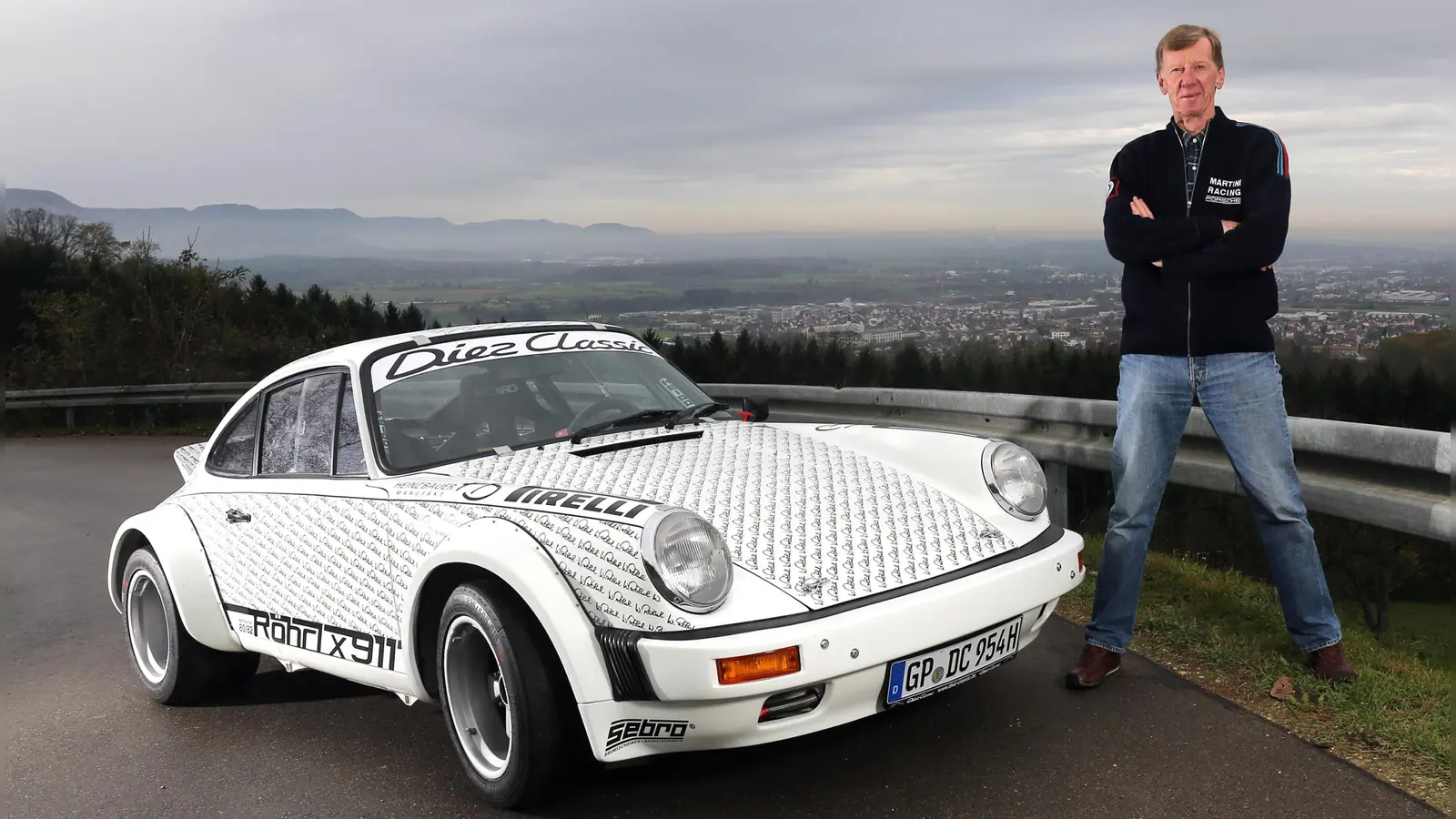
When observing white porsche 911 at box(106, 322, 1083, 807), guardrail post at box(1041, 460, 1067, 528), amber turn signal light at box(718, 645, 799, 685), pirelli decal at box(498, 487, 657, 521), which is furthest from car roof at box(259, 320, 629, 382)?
guardrail post at box(1041, 460, 1067, 528)

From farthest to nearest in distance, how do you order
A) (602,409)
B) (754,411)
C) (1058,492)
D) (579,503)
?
(1058,492)
(754,411)
(602,409)
(579,503)

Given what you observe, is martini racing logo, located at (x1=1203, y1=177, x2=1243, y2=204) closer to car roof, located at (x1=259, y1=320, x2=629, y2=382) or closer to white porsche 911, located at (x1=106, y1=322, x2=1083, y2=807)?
white porsche 911, located at (x1=106, y1=322, x2=1083, y2=807)

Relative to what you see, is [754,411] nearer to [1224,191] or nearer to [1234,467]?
[1234,467]

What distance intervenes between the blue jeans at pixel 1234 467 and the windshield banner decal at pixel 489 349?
6.88 ft

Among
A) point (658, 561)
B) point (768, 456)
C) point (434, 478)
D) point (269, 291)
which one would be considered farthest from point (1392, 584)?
point (269, 291)

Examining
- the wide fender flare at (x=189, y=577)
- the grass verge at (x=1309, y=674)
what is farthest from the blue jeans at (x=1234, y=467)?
the wide fender flare at (x=189, y=577)

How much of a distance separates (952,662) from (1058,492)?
291cm

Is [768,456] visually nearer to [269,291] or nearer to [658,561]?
[658,561]

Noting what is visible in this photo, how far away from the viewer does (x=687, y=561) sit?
3.14m

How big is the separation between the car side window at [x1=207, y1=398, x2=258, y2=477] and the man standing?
3536mm

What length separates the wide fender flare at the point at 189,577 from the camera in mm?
4621

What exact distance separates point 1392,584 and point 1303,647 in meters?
1.21

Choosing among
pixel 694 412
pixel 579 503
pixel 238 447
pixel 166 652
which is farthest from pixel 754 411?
pixel 166 652

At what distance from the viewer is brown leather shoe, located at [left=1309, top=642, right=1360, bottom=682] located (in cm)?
404
